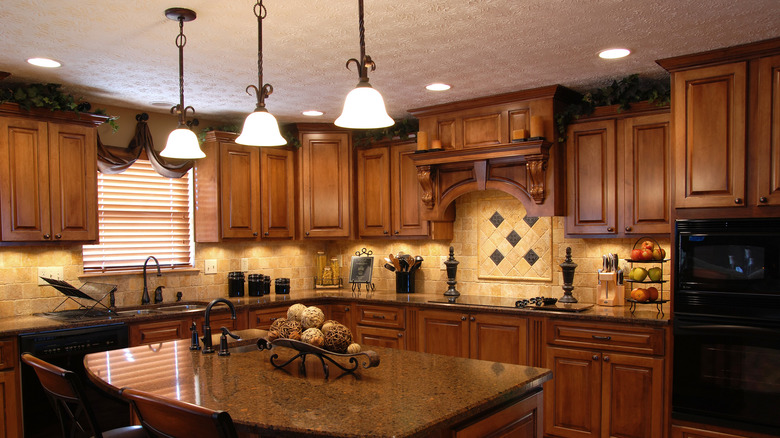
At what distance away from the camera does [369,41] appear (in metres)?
3.25

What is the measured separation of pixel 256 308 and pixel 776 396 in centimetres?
360

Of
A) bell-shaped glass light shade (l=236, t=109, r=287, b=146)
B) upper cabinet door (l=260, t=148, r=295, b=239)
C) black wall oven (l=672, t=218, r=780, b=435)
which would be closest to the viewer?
bell-shaped glass light shade (l=236, t=109, r=287, b=146)

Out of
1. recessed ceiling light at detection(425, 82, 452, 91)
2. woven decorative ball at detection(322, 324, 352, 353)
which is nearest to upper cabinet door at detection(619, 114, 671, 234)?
recessed ceiling light at detection(425, 82, 452, 91)

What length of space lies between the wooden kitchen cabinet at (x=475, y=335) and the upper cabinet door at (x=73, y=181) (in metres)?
2.62

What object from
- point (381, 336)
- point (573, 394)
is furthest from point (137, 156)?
point (573, 394)

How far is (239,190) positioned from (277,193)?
0.41m

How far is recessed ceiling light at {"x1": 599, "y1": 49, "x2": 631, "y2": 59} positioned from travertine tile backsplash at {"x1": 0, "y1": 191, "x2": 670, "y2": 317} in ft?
4.73

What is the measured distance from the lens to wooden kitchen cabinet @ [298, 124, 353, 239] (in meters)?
5.61

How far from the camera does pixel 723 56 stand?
11.4ft

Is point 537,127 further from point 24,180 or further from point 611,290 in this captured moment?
point 24,180

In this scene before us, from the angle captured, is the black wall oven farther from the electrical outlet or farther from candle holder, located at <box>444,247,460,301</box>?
the electrical outlet

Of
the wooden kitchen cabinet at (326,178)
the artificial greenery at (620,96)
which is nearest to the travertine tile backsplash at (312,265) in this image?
the wooden kitchen cabinet at (326,178)

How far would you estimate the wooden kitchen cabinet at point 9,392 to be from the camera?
3.54m

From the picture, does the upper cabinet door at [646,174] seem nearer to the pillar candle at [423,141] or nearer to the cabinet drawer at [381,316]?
the pillar candle at [423,141]
